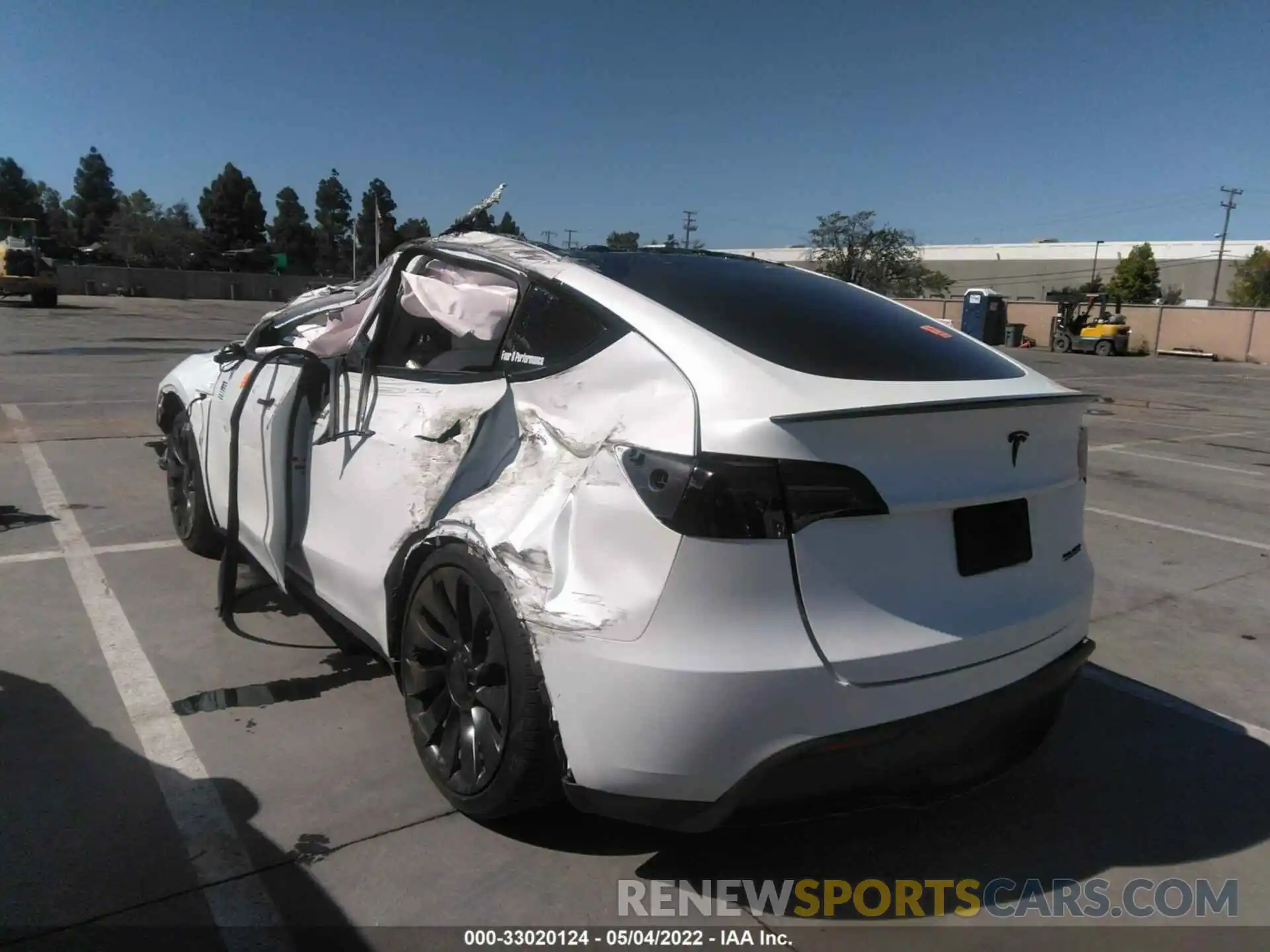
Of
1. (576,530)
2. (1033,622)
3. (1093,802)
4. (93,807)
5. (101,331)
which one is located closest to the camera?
(576,530)

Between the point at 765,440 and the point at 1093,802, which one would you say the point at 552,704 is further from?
the point at 1093,802

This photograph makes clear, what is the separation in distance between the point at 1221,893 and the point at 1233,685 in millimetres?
1719

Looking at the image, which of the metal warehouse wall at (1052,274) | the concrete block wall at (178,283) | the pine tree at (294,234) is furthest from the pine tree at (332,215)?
the metal warehouse wall at (1052,274)

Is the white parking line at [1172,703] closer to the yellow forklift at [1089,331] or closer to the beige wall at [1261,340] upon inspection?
the yellow forklift at [1089,331]

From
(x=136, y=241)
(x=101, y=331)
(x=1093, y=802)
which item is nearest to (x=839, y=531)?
(x=1093, y=802)

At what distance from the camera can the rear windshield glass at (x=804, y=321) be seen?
2.51 meters

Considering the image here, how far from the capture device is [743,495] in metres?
2.07

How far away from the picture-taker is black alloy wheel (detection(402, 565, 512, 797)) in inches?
98.1

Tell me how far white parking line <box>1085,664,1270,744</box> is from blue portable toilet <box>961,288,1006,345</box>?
94.1 ft

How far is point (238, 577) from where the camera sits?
4855 mm

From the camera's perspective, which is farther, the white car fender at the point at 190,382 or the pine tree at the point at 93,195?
the pine tree at the point at 93,195

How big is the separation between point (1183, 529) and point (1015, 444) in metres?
5.33

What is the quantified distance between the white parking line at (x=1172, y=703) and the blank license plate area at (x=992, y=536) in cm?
177

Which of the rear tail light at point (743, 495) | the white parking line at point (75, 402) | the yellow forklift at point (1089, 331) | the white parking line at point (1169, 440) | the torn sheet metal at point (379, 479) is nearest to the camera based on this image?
the rear tail light at point (743, 495)
